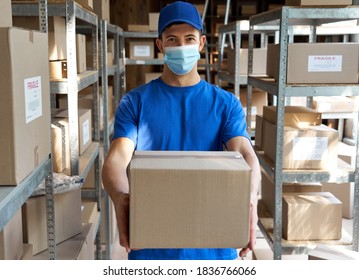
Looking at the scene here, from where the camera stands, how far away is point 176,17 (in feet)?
5.72

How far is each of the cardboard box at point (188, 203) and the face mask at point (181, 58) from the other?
72 centimetres

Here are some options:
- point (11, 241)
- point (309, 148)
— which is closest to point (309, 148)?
point (309, 148)

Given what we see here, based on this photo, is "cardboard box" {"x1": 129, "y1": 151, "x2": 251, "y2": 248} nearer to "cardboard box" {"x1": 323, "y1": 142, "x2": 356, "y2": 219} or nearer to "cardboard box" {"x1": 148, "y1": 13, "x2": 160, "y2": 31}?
"cardboard box" {"x1": 323, "y1": 142, "x2": 356, "y2": 219}

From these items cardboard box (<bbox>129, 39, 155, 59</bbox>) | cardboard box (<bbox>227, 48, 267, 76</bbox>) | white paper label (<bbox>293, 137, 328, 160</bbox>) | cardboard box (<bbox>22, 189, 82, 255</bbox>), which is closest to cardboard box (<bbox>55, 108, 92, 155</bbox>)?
cardboard box (<bbox>22, 189, 82, 255</bbox>)

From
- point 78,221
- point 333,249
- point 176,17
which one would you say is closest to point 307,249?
point 333,249

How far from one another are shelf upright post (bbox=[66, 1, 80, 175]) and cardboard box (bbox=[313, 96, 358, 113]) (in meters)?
3.03

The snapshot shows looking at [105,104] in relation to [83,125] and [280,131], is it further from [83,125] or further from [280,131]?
[280,131]

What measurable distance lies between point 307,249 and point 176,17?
1704mm

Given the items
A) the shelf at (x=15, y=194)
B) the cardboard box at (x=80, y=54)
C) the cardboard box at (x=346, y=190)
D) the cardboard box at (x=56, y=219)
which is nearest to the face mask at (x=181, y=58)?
the shelf at (x=15, y=194)

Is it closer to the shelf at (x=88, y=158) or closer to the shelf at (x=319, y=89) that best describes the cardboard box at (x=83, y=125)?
the shelf at (x=88, y=158)

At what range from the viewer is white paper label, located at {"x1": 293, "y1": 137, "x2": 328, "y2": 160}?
2.84m

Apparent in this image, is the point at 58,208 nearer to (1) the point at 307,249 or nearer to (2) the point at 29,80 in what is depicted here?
(2) the point at 29,80

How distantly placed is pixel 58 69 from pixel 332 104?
329 cm

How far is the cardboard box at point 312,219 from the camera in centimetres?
287
